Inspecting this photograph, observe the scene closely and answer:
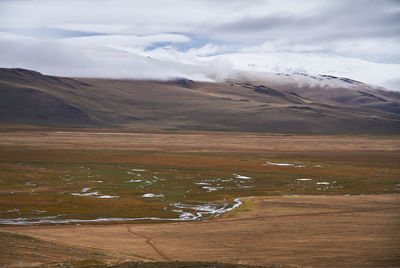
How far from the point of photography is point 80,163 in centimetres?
8719

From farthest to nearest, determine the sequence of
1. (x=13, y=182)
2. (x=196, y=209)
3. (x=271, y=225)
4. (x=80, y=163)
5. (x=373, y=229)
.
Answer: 1. (x=80, y=163)
2. (x=13, y=182)
3. (x=196, y=209)
4. (x=271, y=225)
5. (x=373, y=229)

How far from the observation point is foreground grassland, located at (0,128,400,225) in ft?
157

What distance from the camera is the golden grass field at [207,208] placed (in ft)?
106

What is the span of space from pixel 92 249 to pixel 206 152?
81236 mm

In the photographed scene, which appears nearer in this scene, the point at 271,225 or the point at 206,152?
the point at 271,225

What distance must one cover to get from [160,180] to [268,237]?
113 ft

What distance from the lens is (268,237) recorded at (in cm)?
3641

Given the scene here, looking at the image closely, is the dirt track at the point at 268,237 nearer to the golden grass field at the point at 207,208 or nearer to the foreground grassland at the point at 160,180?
the golden grass field at the point at 207,208

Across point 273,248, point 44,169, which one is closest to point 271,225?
point 273,248

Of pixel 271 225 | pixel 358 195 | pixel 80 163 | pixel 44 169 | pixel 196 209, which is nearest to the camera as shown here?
pixel 271 225

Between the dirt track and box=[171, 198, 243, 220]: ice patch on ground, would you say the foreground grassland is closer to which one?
box=[171, 198, 243, 220]: ice patch on ground

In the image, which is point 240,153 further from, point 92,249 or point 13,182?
point 92,249

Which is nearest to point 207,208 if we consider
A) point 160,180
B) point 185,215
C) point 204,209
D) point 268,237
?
point 204,209

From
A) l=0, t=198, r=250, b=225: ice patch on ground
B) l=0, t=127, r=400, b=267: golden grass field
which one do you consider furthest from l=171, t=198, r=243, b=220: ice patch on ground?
l=0, t=127, r=400, b=267: golden grass field
